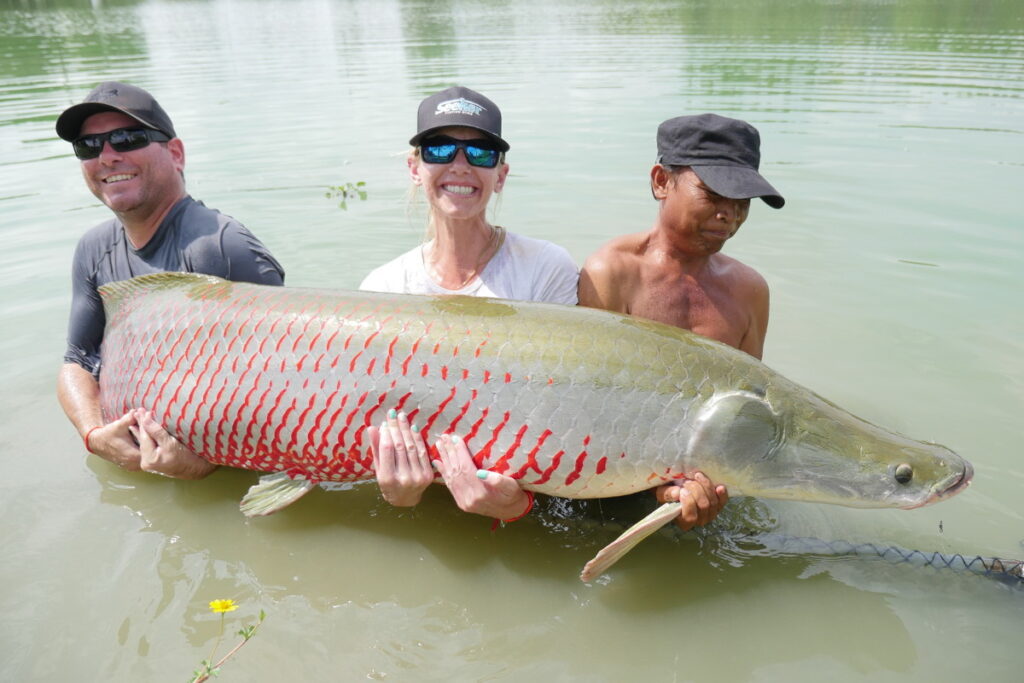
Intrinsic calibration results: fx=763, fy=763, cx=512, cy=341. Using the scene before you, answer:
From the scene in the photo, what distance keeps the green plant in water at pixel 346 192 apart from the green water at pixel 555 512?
0.24 m

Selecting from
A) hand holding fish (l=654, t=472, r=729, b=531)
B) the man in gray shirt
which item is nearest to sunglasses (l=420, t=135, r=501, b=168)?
the man in gray shirt

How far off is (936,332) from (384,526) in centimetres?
406

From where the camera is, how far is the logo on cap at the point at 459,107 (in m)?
3.25

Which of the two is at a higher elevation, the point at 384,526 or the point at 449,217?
the point at 449,217

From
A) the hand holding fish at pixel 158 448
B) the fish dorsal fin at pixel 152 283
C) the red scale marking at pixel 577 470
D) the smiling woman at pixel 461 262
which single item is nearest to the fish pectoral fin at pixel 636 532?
the red scale marking at pixel 577 470

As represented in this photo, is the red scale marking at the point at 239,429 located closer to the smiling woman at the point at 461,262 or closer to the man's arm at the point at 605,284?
the smiling woman at the point at 461,262

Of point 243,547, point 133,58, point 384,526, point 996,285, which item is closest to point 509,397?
point 384,526

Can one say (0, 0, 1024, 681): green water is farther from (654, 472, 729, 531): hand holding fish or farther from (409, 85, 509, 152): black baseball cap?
(409, 85, 509, 152): black baseball cap

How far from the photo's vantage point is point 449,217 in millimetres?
3480

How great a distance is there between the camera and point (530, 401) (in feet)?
9.14

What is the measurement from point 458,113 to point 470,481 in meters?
1.54

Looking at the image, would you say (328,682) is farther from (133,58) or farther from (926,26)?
(926,26)

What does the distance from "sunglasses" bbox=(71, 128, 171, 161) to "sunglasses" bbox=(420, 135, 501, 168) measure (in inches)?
54.3

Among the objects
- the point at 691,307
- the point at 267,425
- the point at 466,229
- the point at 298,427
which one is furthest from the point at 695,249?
the point at 267,425
